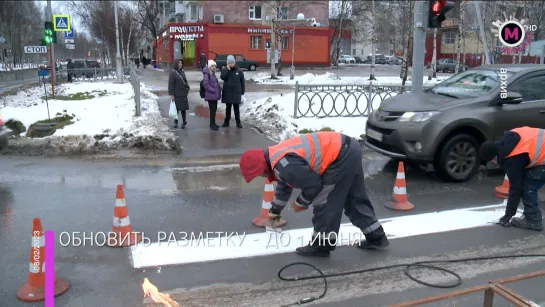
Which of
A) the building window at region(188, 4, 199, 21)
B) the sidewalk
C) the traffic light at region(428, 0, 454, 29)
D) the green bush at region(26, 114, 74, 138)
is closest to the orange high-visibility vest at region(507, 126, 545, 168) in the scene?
the sidewalk

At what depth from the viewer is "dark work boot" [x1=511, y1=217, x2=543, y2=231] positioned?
536cm

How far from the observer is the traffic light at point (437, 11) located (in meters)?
10.2

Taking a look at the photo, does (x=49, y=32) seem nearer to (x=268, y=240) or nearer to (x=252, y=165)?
(x=268, y=240)

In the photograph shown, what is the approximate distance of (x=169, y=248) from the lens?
4789mm

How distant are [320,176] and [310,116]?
8100 mm

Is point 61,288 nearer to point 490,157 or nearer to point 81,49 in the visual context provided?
point 490,157

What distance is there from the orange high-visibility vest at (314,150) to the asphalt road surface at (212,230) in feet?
3.41

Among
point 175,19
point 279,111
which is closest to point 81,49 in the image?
point 175,19

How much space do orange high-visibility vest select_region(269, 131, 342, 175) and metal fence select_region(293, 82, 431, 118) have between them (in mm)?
7737

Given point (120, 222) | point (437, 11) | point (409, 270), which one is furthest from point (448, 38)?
point (120, 222)

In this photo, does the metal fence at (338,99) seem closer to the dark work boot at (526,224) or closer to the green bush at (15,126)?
the green bush at (15,126)

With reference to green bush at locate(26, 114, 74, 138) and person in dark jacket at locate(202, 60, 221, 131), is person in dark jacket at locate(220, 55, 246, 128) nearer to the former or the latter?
person in dark jacket at locate(202, 60, 221, 131)

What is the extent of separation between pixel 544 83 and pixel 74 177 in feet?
25.4

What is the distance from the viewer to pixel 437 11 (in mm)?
10320
